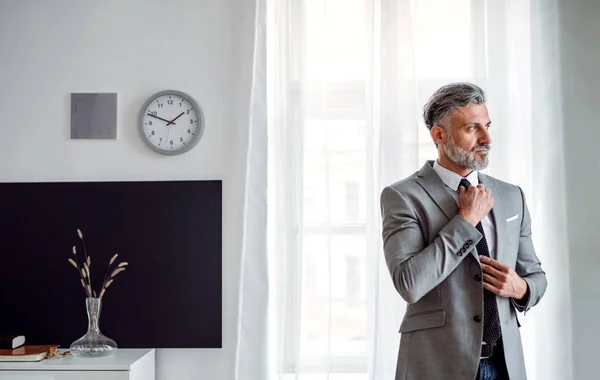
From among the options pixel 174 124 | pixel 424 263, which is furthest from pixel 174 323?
pixel 424 263

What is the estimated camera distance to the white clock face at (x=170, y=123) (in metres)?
2.93

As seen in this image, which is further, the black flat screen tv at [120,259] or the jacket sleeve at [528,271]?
the black flat screen tv at [120,259]

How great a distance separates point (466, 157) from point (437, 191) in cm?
14

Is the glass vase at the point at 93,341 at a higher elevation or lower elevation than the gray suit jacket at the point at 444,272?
lower

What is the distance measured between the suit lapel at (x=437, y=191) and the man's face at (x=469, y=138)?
0.29 ft

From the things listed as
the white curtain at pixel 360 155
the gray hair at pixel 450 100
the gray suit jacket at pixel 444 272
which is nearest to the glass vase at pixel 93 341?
the white curtain at pixel 360 155

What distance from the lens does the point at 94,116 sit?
2961 mm

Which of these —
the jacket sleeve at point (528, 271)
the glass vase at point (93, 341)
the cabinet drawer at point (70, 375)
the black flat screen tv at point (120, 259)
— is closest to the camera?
the jacket sleeve at point (528, 271)

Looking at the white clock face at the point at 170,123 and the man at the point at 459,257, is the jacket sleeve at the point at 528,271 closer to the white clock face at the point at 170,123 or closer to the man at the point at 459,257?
the man at the point at 459,257

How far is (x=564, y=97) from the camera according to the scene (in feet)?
9.21

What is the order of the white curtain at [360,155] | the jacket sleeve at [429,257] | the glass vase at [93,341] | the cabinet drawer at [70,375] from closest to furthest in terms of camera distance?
the jacket sleeve at [429,257]
the cabinet drawer at [70,375]
the glass vase at [93,341]
the white curtain at [360,155]

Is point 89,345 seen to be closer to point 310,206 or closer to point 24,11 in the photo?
point 310,206

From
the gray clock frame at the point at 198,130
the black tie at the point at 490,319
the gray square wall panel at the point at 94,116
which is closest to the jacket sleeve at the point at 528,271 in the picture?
the black tie at the point at 490,319

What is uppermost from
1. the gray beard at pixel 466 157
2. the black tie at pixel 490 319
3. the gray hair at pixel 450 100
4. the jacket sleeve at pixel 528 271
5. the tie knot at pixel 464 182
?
the gray hair at pixel 450 100
